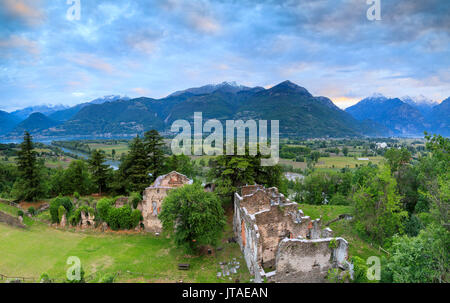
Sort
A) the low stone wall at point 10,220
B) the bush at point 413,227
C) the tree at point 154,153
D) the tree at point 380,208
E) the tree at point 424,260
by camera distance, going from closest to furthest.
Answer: the tree at point 424,260 → the tree at point 380,208 → the bush at point 413,227 → the low stone wall at point 10,220 → the tree at point 154,153

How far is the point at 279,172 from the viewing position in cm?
3044

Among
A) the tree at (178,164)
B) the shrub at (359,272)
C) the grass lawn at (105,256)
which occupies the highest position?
the tree at (178,164)

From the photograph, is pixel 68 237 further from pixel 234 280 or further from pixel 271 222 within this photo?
pixel 271 222

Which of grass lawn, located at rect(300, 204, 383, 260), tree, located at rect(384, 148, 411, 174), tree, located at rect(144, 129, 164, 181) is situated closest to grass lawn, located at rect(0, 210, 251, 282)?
grass lawn, located at rect(300, 204, 383, 260)

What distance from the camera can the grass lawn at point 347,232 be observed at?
21.3m

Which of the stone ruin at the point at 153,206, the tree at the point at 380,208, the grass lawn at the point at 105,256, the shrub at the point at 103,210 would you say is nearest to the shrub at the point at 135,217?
the stone ruin at the point at 153,206

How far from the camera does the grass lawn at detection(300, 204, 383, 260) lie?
2128 cm

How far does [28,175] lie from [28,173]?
0.32m

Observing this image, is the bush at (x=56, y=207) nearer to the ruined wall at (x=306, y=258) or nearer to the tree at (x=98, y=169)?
the tree at (x=98, y=169)

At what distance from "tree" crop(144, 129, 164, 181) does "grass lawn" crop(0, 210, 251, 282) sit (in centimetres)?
1381

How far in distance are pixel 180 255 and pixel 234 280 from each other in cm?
658

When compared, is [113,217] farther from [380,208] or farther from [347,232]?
[380,208]

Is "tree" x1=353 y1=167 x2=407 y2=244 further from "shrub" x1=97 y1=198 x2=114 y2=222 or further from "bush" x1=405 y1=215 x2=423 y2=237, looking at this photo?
"shrub" x1=97 y1=198 x2=114 y2=222
